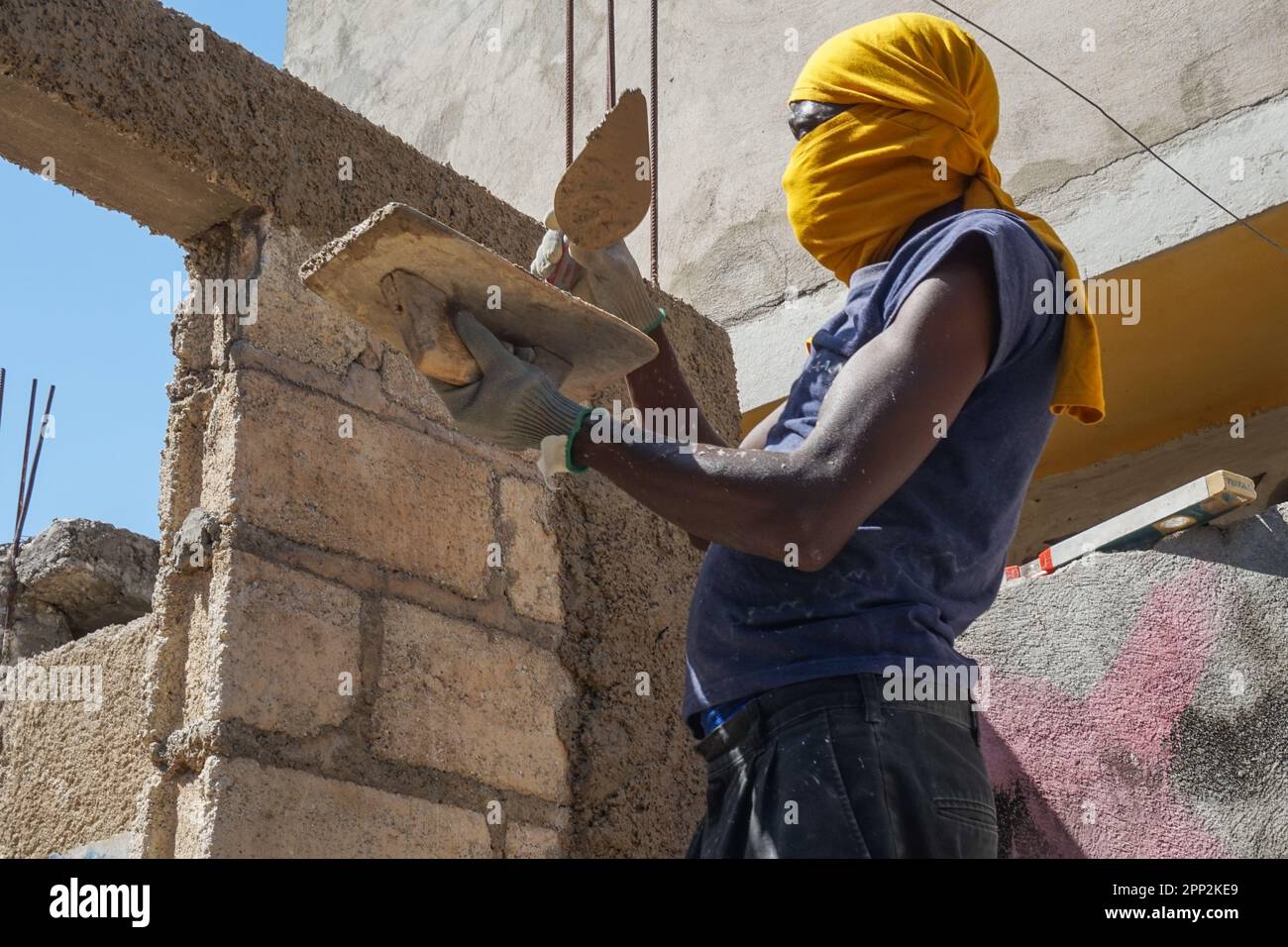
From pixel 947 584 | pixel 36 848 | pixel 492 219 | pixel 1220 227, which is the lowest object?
pixel 36 848

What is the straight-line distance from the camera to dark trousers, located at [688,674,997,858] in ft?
5.15

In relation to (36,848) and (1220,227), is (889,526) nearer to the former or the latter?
(36,848)

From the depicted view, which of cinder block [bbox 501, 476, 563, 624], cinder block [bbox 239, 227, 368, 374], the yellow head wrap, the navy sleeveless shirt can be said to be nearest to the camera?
the navy sleeveless shirt

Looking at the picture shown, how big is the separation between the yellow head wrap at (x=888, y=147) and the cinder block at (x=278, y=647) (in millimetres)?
921

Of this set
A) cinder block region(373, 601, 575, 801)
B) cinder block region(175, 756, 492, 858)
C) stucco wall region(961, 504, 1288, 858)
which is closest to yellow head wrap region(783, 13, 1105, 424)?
cinder block region(373, 601, 575, 801)

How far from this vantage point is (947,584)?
1.76m

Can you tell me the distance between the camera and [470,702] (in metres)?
2.38

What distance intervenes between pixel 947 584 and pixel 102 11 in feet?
5.03

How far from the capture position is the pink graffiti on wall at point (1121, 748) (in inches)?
116

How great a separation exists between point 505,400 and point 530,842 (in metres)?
0.97

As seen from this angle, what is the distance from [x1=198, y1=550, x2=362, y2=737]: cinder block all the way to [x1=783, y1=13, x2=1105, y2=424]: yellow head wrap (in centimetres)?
92

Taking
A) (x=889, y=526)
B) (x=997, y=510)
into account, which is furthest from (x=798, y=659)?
(x=997, y=510)

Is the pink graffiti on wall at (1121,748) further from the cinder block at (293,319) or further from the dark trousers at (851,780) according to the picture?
the cinder block at (293,319)

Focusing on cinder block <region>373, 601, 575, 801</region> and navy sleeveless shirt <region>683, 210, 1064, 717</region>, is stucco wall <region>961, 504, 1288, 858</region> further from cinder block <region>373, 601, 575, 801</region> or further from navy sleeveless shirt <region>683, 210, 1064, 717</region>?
navy sleeveless shirt <region>683, 210, 1064, 717</region>
